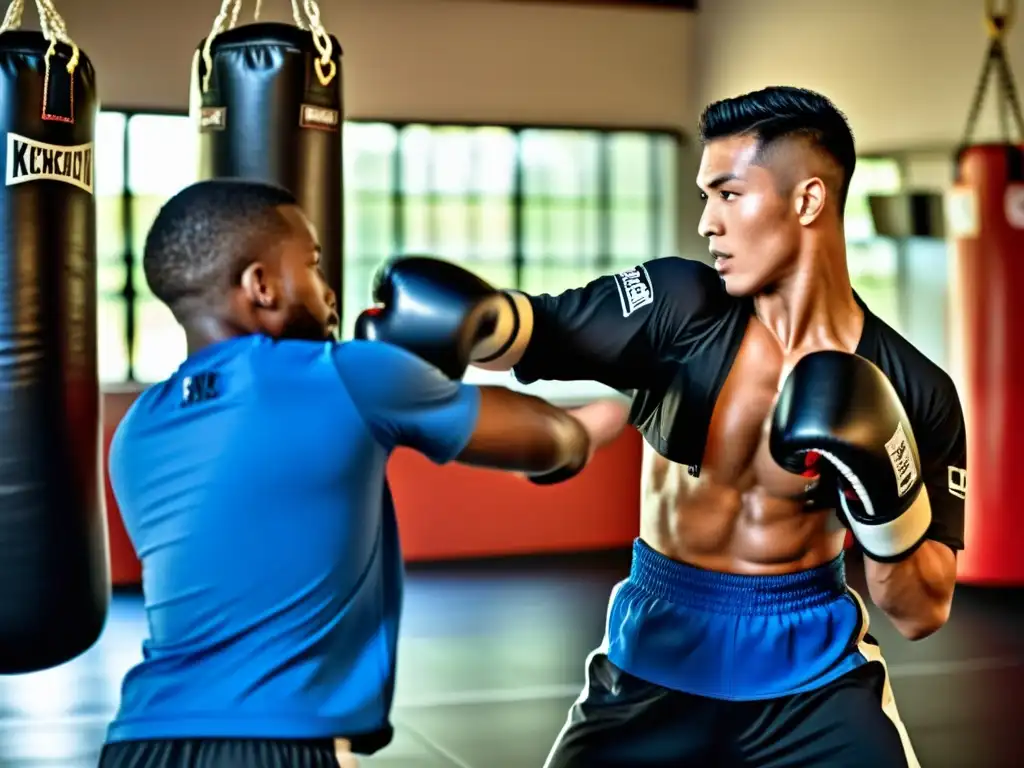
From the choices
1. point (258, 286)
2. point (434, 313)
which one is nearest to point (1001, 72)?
point (434, 313)

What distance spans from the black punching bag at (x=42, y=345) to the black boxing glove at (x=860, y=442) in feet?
4.50

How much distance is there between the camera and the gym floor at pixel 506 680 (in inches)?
158

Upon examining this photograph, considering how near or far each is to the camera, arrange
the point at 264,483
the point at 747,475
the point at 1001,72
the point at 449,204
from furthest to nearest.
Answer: the point at 449,204 < the point at 1001,72 < the point at 747,475 < the point at 264,483

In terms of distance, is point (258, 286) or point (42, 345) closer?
point (258, 286)

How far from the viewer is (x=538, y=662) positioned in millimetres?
5121

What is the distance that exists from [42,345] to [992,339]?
13.4 feet

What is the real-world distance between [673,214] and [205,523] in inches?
243

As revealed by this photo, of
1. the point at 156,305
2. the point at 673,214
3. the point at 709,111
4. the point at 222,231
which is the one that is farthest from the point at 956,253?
the point at 222,231

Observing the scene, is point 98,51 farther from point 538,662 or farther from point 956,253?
point 956,253

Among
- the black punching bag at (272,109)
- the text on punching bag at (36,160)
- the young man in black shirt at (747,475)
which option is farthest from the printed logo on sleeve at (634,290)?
the text on punching bag at (36,160)

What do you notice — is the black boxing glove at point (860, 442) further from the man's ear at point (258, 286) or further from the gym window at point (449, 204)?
the gym window at point (449, 204)

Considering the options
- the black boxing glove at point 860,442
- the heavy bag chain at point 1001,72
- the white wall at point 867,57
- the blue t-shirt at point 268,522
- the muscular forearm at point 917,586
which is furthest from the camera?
the white wall at point 867,57

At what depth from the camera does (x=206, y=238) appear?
1543 millimetres

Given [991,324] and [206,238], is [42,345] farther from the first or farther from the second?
[991,324]
